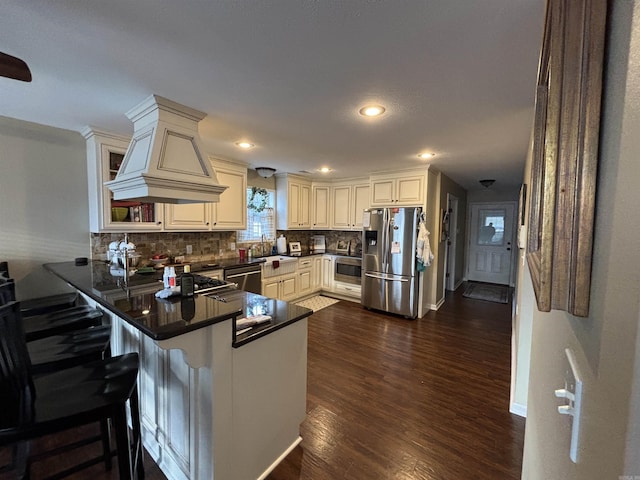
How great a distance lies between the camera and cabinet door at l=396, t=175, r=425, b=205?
4.08 meters

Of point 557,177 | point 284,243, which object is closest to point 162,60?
point 557,177

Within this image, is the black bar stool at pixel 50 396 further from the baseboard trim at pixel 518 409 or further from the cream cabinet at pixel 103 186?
the baseboard trim at pixel 518 409

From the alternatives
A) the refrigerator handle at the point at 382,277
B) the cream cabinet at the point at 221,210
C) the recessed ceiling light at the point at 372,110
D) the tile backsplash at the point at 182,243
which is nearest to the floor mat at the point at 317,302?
the refrigerator handle at the point at 382,277

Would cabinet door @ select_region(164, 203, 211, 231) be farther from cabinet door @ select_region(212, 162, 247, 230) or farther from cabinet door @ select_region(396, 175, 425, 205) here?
cabinet door @ select_region(396, 175, 425, 205)

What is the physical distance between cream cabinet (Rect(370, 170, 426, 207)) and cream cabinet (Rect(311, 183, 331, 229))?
1161 mm

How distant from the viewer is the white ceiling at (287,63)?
1167 millimetres

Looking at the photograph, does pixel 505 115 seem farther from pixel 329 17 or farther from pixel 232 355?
pixel 232 355

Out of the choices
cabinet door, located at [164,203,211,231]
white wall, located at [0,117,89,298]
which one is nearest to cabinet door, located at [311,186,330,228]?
cabinet door, located at [164,203,211,231]

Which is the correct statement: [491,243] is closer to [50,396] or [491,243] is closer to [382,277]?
[382,277]

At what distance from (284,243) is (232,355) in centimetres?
370

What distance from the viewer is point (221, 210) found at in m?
3.91

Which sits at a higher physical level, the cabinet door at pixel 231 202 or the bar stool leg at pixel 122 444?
the cabinet door at pixel 231 202

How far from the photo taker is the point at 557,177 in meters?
0.53

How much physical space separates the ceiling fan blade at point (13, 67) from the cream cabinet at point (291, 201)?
3737 millimetres
